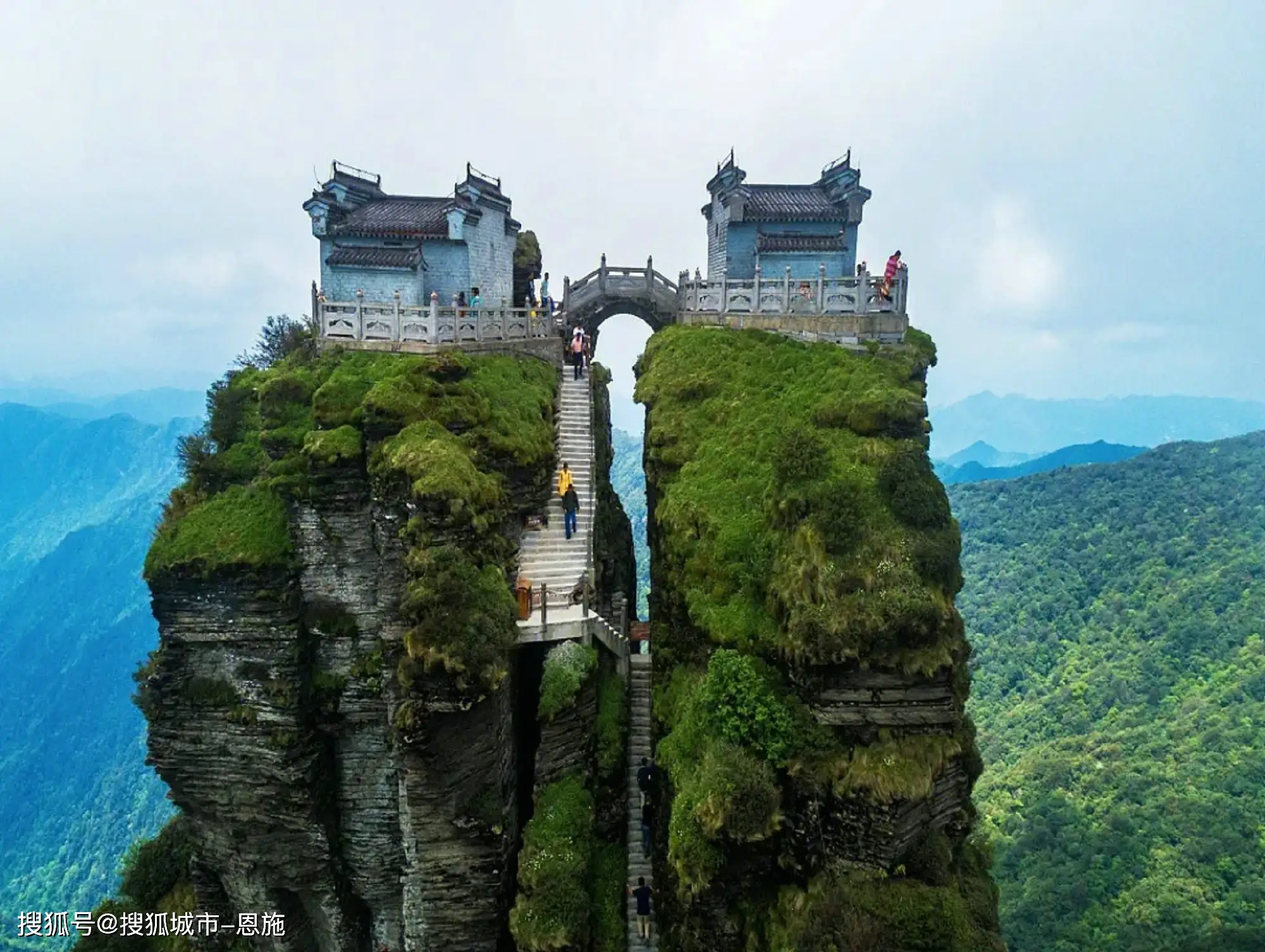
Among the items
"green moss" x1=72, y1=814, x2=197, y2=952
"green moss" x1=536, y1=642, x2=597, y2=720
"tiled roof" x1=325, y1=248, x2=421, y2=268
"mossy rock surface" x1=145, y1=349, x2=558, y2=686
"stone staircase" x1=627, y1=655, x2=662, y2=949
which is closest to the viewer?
"mossy rock surface" x1=145, y1=349, x2=558, y2=686

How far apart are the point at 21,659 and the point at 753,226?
5427 inches

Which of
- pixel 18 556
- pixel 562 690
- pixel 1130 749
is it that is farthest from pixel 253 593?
pixel 18 556

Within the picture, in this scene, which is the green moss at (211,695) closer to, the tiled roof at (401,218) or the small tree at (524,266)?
the tiled roof at (401,218)

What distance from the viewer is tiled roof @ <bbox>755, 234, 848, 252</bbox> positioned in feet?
93.8

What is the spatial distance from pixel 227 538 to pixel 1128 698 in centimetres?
5267

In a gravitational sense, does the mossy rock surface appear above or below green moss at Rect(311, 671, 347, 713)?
above

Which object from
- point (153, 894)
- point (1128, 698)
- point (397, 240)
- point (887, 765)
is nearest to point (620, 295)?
point (397, 240)

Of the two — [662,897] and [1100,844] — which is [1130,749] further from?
[662,897]

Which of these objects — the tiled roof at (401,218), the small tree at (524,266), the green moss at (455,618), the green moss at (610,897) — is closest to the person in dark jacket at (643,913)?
the green moss at (610,897)

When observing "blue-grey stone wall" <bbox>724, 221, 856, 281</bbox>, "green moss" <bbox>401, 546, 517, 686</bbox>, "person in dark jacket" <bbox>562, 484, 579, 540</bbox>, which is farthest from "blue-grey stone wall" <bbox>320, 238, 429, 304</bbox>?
"green moss" <bbox>401, 546, 517, 686</bbox>

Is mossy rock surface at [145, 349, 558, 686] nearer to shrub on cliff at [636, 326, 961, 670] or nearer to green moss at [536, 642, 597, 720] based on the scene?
green moss at [536, 642, 597, 720]

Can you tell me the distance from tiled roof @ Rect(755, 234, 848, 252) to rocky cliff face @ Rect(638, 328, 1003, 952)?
486 inches

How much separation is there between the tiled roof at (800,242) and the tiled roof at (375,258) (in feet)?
44.0

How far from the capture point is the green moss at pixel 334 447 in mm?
19438
